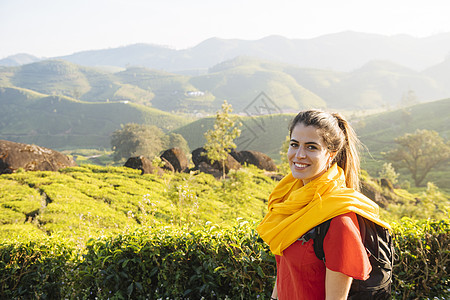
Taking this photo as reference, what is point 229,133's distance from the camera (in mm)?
14586

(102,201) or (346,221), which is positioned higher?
(346,221)

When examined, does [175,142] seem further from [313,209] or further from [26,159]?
[313,209]

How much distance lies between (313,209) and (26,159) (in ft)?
48.4

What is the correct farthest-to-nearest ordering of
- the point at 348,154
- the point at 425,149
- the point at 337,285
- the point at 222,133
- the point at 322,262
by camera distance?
the point at 425,149
the point at 222,133
the point at 348,154
the point at 322,262
the point at 337,285

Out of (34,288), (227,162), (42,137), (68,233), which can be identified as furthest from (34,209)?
(42,137)

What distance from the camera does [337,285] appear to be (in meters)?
1.45

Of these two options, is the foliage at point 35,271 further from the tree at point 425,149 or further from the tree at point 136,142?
the tree at point 136,142

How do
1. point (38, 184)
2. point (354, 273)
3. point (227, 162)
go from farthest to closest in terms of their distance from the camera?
point (227, 162) < point (38, 184) < point (354, 273)

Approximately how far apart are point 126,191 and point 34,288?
265 inches

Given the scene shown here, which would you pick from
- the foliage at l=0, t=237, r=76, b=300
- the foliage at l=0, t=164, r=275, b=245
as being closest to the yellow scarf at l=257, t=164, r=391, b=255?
the foliage at l=0, t=237, r=76, b=300

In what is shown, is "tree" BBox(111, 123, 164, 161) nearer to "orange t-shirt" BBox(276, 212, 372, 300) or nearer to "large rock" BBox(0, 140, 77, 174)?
"large rock" BBox(0, 140, 77, 174)

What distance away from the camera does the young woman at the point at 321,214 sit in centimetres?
144

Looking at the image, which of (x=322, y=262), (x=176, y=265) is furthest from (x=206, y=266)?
(x=322, y=262)

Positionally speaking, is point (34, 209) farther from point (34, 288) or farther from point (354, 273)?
point (354, 273)
